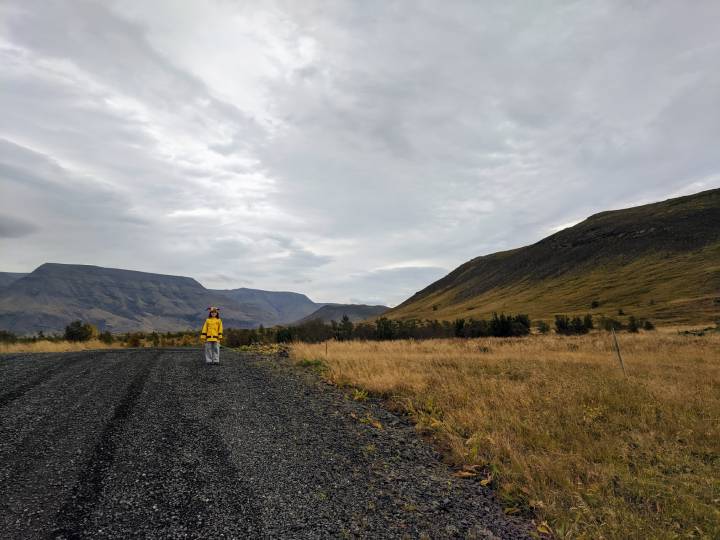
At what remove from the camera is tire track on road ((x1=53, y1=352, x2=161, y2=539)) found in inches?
163

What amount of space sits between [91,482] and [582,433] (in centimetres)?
900

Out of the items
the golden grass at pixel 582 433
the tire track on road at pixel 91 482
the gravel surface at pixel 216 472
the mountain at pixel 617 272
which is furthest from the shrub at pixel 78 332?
the mountain at pixel 617 272

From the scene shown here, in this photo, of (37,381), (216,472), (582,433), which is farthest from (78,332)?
(582,433)

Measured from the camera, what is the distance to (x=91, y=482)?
509 centimetres

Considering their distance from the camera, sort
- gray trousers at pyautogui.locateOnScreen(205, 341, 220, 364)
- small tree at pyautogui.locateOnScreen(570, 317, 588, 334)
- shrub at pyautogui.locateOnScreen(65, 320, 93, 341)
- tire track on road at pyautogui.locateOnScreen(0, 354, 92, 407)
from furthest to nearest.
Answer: small tree at pyautogui.locateOnScreen(570, 317, 588, 334) → shrub at pyautogui.locateOnScreen(65, 320, 93, 341) → gray trousers at pyautogui.locateOnScreen(205, 341, 220, 364) → tire track on road at pyautogui.locateOnScreen(0, 354, 92, 407)

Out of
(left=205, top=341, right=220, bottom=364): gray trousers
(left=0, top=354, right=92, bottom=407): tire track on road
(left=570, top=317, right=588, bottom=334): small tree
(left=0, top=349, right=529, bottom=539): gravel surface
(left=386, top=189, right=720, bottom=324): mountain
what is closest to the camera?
(left=0, top=349, right=529, bottom=539): gravel surface

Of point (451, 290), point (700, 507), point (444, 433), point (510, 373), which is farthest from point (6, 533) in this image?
point (451, 290)

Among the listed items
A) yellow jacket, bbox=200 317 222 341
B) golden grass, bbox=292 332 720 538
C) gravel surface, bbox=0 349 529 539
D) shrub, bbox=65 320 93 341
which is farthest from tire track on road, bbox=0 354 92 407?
shrub, bbox=65 320 93 341

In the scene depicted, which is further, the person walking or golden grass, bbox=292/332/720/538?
the person walking

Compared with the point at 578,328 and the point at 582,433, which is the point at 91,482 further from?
the point at 578,328

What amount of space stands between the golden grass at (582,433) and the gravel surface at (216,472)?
85 centimetres

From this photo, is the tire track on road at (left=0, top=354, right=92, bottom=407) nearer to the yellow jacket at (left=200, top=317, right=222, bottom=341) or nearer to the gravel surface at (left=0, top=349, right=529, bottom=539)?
the gravel surface at (left=0, top=349, right=529, bottom=539)

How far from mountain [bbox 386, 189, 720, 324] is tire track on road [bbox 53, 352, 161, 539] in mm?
59896

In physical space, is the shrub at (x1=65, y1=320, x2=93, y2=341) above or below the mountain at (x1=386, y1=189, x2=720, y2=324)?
below
